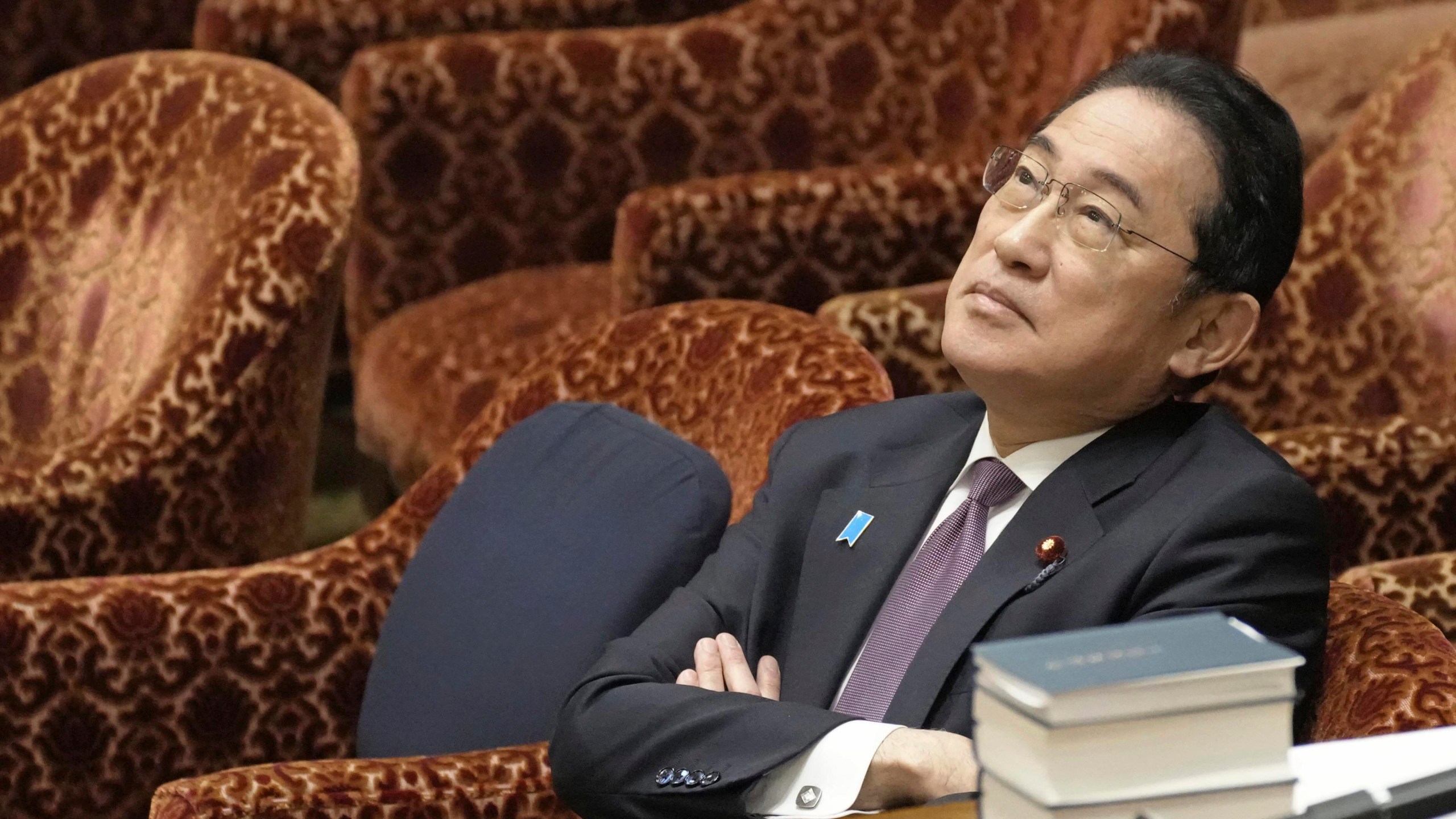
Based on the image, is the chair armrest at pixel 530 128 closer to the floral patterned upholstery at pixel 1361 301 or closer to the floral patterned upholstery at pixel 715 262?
the floral patterned upholstery at pixel 715 262

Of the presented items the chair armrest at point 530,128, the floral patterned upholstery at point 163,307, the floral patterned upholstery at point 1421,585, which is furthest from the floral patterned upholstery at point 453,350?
the floral patterned upholstery at point 1421,585

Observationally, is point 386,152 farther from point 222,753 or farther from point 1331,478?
point 1331,478

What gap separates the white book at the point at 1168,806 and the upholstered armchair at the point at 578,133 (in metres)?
1.97

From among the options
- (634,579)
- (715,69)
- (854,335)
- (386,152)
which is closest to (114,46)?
(386,152)

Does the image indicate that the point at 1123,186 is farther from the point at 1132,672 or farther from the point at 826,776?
the point at 1132,672

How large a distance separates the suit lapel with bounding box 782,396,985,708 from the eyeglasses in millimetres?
215

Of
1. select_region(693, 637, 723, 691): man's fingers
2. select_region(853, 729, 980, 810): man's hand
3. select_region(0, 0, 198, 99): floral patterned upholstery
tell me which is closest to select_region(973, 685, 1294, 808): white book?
select_region(853, 729, 980, 810): man's hand

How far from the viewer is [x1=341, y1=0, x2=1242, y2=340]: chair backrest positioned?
3088 millimetres

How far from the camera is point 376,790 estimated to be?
4.81ft

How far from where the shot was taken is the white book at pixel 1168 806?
873 millimetres

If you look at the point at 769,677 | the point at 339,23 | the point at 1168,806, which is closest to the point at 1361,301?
the point at 769,677

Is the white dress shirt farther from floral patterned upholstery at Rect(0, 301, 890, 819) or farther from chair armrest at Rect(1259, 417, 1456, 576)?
chair armrest at Rect(1259, 417, 1456, 576)

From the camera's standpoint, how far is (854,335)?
2260 millimetres

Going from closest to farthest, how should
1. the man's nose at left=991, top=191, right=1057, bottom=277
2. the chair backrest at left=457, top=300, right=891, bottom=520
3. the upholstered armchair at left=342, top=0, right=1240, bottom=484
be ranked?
the man's nose at left=991, top=191, right=1057, bottom=277
the chair backrest at left=457, top=300, right=891, bottom=520
the upholstered armchair at left=342, top=0, right=1240, bottom=484
